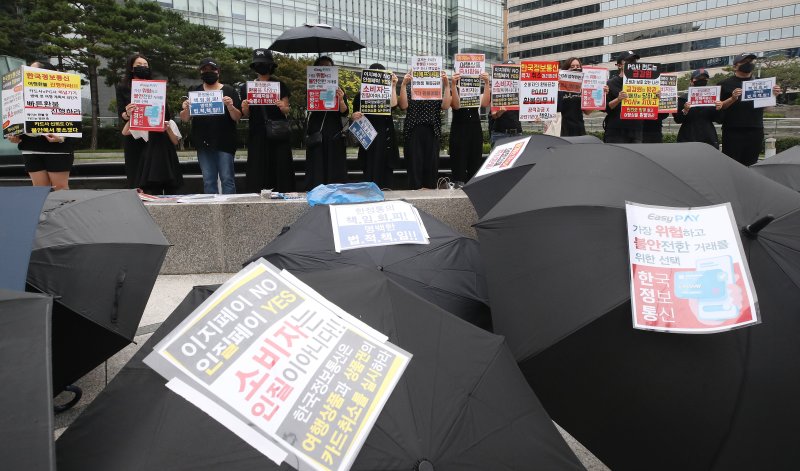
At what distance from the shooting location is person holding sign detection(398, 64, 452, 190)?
6.36m

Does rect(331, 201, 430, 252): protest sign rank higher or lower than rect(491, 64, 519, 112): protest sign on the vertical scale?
lower

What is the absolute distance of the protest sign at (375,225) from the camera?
9.79 ft

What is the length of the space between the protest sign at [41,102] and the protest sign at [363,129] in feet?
8.85

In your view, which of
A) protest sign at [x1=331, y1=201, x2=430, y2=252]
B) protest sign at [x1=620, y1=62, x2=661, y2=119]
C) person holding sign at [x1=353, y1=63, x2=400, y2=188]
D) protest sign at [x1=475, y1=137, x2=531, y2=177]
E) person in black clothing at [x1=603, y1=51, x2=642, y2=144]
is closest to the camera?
protest sign at [x1=331, y1=201, x2=430, y2=252]

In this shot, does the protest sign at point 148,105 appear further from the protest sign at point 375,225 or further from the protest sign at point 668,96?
the protest sign at point 668,96

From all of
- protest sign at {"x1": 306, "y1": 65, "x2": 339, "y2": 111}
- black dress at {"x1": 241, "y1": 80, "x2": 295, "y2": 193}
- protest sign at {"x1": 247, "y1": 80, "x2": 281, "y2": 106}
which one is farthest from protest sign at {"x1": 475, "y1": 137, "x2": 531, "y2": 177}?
black dress at {"x1": 241, "y1": 80, "x2": 295, "y2": 193}

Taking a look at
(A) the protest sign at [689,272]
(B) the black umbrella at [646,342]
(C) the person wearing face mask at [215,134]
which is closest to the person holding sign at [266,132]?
(C) the person wearing face mask at [215,134]

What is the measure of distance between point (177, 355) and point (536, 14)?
4020 inches

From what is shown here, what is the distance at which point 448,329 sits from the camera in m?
1.63

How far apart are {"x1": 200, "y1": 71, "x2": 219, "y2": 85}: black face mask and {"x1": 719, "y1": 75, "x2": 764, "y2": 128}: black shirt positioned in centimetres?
633

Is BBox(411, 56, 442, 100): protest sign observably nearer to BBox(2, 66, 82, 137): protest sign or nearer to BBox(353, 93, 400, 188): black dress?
BBox(353, 93, 400, 188): black dress

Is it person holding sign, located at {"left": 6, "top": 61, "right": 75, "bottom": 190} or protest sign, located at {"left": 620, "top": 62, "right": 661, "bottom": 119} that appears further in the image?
protest sign, located at {"left": 620, "top": 62, "right": 661, "bottom": 119}

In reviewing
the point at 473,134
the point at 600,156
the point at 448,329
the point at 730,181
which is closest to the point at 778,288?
the point at 730,181

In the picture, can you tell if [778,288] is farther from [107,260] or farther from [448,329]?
[107,260]
